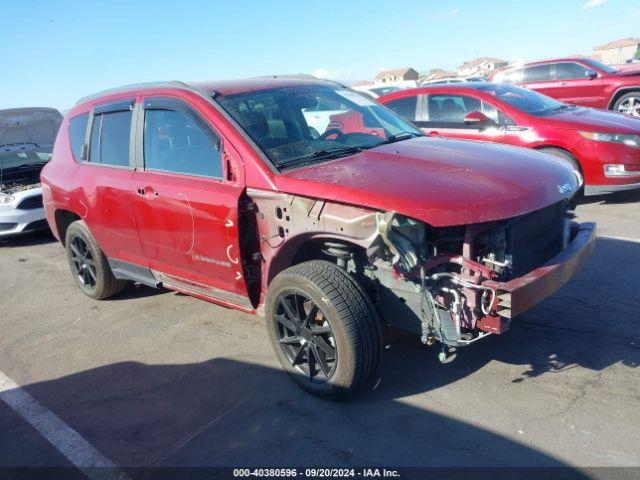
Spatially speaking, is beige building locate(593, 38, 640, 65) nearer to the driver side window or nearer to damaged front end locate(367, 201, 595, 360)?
the driver side window

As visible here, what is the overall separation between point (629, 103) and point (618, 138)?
19.2 ft

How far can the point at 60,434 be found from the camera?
3268 millimetres

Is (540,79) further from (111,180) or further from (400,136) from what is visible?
(111,180)

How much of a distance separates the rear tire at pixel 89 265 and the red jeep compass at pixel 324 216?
0.34 meters

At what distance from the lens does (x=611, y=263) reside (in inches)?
196

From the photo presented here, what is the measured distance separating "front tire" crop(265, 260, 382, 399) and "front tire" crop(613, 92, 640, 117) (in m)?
10.6

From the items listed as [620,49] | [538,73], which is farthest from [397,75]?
[538,73]

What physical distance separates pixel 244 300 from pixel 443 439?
1583mm

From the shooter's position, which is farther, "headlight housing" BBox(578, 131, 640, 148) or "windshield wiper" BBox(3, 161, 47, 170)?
"windshield wiper" BBox(3, 161, 47, 170)

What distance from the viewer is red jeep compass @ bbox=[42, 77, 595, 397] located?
9.39 feet

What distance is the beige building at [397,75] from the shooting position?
70.2 meters

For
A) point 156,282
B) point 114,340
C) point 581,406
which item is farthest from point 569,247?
point 114,340

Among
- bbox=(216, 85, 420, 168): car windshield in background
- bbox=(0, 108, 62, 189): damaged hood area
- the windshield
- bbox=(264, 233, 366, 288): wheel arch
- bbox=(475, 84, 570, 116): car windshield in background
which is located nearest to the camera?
bbox=(264, 233, 366, 288): wheel arch

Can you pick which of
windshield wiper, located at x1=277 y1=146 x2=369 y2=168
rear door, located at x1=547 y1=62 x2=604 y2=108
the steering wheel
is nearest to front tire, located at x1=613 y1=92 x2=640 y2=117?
rear door, located at x1=547 y1=62 x2=604 y2=108
